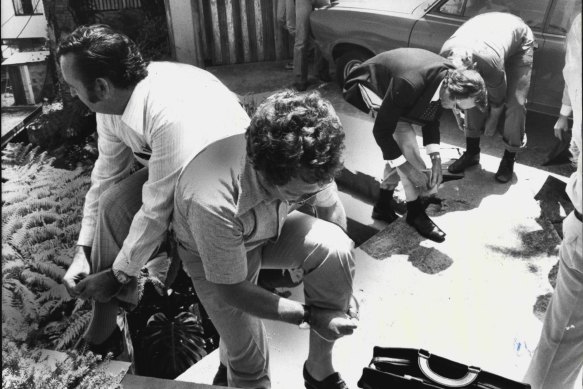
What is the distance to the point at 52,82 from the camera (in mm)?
6406

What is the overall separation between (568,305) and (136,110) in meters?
2.00

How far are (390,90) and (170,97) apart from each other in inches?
68.4

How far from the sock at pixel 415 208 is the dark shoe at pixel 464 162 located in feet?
3.16

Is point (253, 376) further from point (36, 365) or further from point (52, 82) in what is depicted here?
point (52, 82)

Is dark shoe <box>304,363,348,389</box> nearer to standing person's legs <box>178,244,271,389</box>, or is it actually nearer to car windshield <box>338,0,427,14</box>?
standing person's legs <box>178,244,271,389</box>

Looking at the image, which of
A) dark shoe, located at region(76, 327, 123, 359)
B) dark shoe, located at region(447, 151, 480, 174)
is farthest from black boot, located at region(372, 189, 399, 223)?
dark shoe, located at region(76, 327, 123, 359)

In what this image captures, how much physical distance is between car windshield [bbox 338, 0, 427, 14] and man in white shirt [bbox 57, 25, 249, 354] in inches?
161

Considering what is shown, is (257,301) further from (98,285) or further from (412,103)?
(412,103)

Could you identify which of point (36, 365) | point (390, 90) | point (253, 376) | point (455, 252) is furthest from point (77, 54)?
point (455, 252)

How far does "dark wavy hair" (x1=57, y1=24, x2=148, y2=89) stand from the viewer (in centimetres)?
253

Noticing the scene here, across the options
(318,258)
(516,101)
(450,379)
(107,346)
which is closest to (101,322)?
(107,346)

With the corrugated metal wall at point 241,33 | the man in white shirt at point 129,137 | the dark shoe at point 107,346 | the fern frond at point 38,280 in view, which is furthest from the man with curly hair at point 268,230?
the corrugated metal wall at point 241,33

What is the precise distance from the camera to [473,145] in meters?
4.97

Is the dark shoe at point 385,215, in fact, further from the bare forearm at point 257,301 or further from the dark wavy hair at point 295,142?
the dark wavy hair at point 295,142
